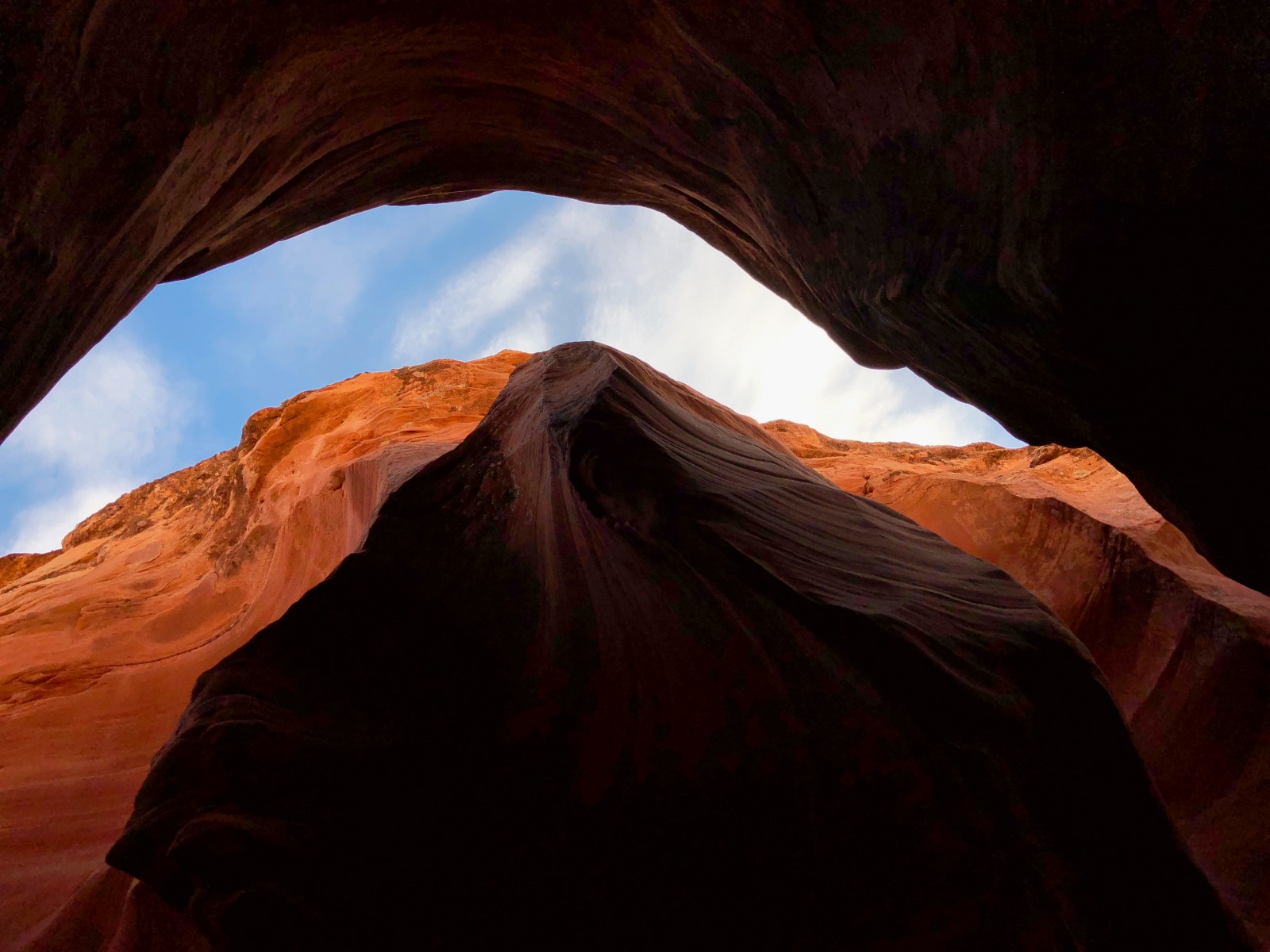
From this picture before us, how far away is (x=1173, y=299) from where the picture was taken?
2490 mm

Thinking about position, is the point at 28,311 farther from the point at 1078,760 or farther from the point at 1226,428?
the point at 1078,760

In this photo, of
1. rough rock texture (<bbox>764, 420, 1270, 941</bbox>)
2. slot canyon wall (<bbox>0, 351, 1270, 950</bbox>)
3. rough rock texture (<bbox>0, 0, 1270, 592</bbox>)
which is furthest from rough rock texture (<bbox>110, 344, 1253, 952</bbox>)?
rough rock texture (<bbox>764, 420, 1270, 941</bbox>)

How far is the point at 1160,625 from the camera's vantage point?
604cm

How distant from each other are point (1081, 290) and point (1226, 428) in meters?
0.99

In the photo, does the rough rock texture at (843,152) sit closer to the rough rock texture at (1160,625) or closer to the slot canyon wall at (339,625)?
the slot canyon wall at (339,625)

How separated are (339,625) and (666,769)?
6.54ft

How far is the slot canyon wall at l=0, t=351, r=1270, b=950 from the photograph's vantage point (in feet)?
14.0

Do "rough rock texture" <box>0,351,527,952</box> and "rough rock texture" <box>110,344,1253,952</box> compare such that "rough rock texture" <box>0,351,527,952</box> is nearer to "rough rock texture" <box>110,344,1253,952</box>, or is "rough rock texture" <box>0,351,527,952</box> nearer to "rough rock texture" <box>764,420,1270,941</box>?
"rough rock texture" <box>110,344,1253,952</box>

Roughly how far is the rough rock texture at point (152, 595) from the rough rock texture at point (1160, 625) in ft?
22.7

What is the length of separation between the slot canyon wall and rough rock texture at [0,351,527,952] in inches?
0.9

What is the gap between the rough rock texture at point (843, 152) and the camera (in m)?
2.07

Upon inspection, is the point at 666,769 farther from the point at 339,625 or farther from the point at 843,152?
the point at 843,152

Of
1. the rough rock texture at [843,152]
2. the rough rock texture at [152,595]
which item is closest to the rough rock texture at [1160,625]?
the rough rock texture at [843,152]

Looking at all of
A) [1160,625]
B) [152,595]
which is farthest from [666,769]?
[152,595]
